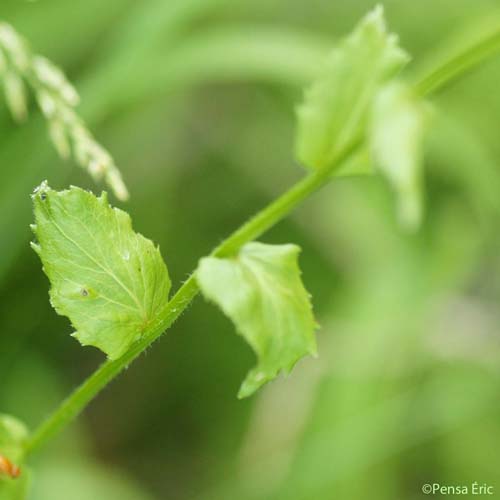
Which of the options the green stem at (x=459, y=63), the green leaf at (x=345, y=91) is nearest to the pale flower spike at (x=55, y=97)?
the green leaf at (x=345, y=91)

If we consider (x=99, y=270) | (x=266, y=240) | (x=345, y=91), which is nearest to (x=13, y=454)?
(x=99, y=270)

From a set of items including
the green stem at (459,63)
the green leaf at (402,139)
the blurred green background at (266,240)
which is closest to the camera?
the green leaf at (402,139)

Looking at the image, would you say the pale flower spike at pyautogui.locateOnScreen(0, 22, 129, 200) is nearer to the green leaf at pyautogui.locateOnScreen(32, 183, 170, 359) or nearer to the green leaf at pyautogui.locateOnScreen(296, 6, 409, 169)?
the green leaf at pyautogui.locateOnScreen(32, 183, 170, 359)

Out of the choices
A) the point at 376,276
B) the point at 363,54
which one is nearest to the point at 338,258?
the point at 376,276

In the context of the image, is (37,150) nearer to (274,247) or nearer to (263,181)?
(263,181)

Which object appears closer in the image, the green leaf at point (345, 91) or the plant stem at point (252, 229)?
the plant stem at point (252, 229)

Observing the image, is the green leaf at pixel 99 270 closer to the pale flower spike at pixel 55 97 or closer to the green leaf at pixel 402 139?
the pale flower spike at pixel 55 97
